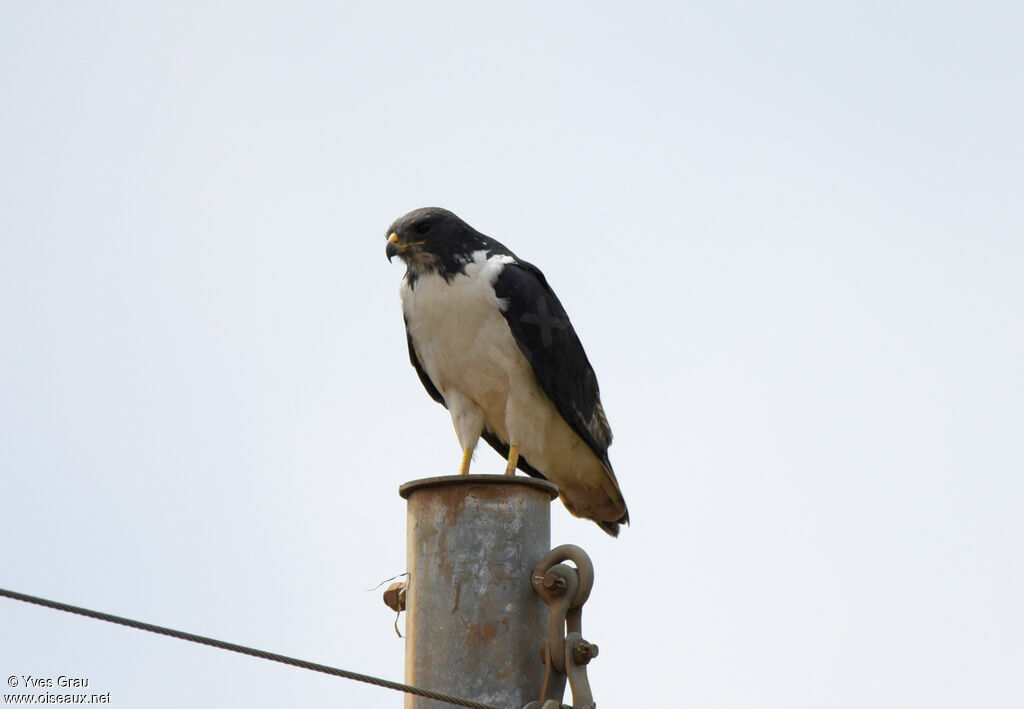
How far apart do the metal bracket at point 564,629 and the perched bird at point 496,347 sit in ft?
8.20

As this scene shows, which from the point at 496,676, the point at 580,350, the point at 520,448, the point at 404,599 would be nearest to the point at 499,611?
the point at 496,676

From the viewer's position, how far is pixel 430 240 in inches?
278

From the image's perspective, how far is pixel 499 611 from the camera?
4453mm

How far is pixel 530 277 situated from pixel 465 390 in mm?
701

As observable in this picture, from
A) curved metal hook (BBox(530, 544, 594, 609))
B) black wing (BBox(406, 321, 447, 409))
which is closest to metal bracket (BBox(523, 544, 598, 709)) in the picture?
curved metal hook (BBox(530, 544, 594, 609))

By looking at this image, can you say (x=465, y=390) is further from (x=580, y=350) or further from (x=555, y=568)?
(x=555, y=568)

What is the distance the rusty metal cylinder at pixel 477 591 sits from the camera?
4.41m

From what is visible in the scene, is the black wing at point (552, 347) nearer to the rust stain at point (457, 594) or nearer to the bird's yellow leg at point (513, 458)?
the bird's yellow leg at point (513, 458)

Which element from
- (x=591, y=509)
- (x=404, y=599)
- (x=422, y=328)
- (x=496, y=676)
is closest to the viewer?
(x=496, y=676)

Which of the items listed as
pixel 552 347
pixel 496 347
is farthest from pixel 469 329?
pixel 552 347

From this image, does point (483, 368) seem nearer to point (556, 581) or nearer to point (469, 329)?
point (469, 329)

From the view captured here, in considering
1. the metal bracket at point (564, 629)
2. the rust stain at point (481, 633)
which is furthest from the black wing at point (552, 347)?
the rust stain at point (481, 633)

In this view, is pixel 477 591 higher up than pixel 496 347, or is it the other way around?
pixel 496 347

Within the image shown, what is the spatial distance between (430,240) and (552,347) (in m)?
0.87
